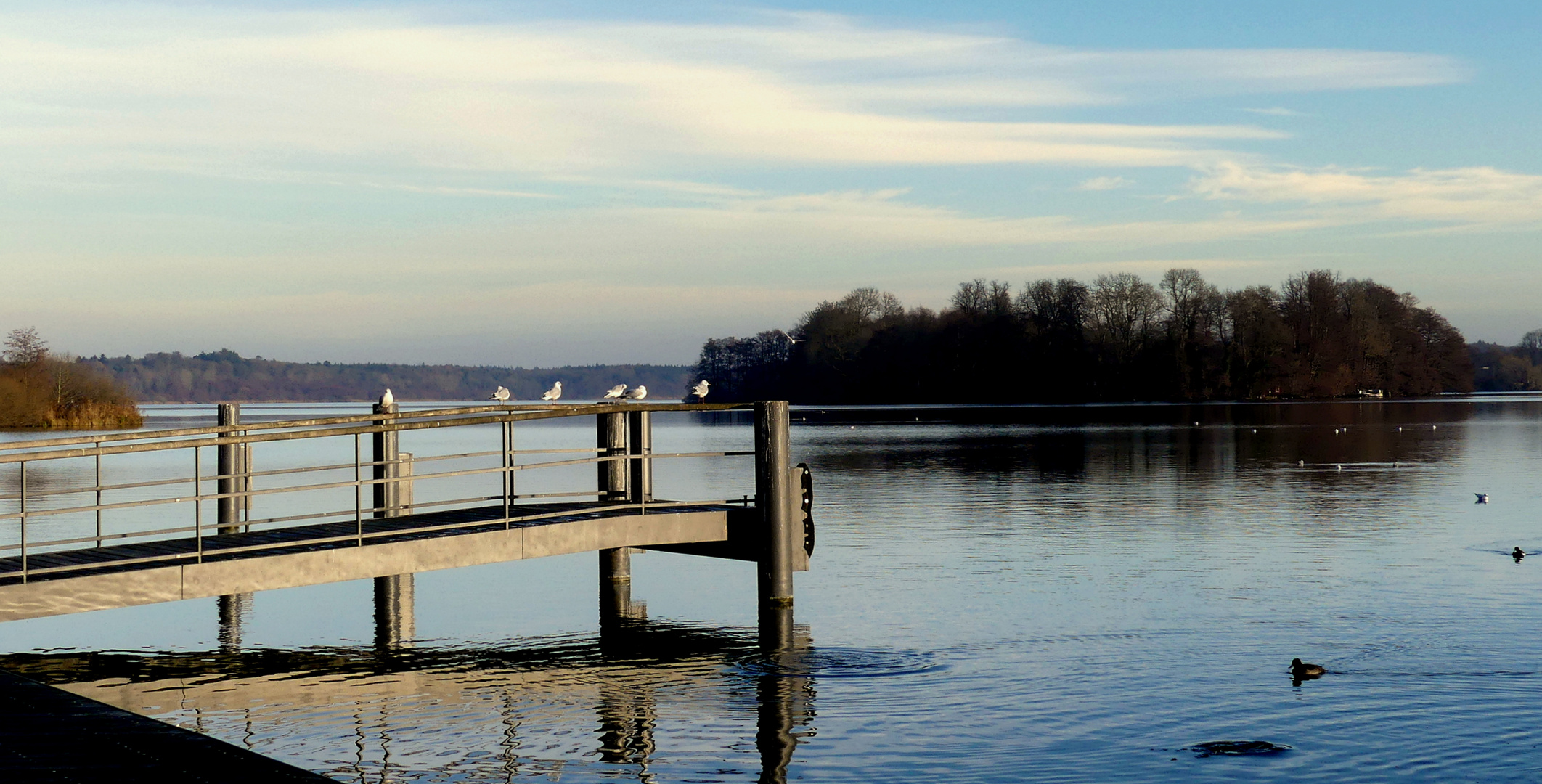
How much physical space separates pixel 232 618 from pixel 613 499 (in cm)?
512

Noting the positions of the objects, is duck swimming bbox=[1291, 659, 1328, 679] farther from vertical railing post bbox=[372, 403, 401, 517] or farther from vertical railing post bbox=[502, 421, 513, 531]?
vertical railing post bbox=[372, 403, 401, 517]

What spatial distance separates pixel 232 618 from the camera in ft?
59.6

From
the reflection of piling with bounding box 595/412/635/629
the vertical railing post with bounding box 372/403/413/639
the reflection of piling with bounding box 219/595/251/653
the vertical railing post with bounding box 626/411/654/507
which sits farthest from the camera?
the reflection of piling with bounding box 595/412/635/629

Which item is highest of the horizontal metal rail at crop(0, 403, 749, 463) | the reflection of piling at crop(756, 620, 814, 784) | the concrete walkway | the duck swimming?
the horizontal metal rail at crop(0, 403, 749, 463)

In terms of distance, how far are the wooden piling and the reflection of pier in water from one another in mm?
438

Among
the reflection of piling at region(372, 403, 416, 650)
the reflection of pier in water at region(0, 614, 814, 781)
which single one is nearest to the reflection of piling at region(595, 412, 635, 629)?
the reflection of pier in water at region(0, 614, 814, 781)

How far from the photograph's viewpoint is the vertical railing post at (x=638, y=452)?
16.9 m

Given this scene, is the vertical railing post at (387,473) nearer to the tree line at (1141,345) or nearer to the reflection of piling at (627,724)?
the reflection of piling at (627,724)

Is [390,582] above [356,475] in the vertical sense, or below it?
below

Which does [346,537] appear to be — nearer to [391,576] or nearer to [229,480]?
[391,576]

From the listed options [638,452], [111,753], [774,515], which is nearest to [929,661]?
[774,515]

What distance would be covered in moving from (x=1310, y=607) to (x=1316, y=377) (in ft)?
414

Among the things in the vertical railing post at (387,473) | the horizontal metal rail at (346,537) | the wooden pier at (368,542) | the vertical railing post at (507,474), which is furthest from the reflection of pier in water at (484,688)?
the vertical railing post at (387,473)

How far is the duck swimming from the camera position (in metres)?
13.5
